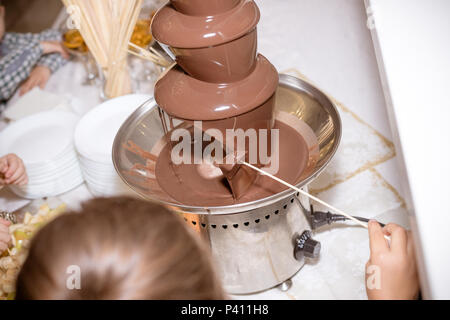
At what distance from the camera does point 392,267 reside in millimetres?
756

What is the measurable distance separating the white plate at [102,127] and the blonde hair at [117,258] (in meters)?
0.66

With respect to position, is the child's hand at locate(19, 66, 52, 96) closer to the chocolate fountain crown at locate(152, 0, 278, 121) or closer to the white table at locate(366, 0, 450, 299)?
the chocolate fountain crown at locate(152, 0, 278, 121)

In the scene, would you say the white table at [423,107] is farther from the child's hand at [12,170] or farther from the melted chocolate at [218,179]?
the child's hand at [12,170]

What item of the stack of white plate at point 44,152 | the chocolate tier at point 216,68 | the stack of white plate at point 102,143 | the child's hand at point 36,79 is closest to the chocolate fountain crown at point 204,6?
the chocolate tier at point 216,68

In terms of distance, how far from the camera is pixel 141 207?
639 millimetres

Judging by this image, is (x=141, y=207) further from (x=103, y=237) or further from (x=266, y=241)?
(x=266, y=241)

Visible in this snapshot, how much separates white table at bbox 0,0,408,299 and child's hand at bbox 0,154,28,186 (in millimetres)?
147

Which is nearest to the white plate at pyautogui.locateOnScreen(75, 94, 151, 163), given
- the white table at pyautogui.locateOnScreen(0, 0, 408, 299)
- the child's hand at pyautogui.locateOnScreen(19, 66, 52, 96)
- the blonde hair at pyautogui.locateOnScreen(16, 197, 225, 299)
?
the white table at pyautogui.locateOnScreen(0, 0, 408, 299)

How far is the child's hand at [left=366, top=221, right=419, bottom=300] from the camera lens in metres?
0.75

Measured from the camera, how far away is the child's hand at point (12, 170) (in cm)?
127

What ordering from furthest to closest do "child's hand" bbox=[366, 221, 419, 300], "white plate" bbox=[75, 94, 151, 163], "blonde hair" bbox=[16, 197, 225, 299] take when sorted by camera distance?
"white plate" bbox=[75, 94, 151, 163] → "child's hand" bbox=[366, 221, 419, 300] → "blonde hair" bbox=[16, 197, 225, 299]

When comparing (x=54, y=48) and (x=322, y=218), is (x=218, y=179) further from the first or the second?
(x=54, y=48)

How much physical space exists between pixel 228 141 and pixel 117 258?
1.18ft
